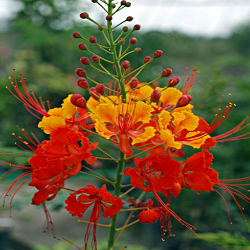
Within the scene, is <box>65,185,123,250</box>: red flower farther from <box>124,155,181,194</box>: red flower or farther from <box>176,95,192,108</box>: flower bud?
<box>176,95,192,108</box>: flower bud

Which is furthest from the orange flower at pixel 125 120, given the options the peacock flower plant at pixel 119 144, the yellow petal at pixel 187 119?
the yellow petal at pixel 187 119

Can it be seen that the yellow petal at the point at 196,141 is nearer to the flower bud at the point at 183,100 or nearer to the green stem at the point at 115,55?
the flower bud at the point at 183,100

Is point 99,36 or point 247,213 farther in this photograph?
point 99,36

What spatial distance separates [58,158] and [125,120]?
273 mm

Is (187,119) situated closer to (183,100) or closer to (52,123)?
(183,100)

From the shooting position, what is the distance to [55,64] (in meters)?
5.57

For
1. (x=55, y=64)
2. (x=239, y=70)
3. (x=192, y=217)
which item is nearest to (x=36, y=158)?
(x=192, y=217)

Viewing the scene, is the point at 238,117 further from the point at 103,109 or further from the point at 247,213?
the point at 103,109

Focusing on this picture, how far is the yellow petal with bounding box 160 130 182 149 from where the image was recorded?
1162 mm

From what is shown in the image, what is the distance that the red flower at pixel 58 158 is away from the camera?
3.81 ft

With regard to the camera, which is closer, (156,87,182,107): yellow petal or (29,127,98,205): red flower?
(29,127,98,205): red flower

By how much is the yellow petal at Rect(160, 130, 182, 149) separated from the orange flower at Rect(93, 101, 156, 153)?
4 centimetres

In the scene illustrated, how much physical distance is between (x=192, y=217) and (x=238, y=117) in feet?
3.40

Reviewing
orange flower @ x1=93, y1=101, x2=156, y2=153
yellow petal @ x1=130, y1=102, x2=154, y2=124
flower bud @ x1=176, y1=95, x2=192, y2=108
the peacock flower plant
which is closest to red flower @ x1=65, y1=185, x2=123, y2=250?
the peacock flower plant
